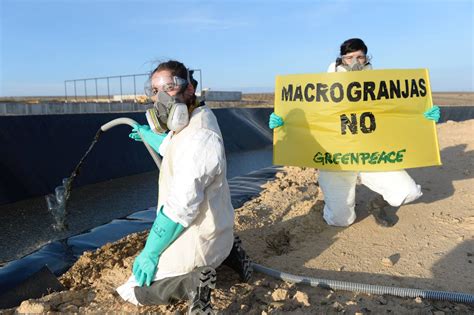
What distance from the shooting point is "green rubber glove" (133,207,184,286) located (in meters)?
2.47

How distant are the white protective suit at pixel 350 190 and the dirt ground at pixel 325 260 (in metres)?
0.16

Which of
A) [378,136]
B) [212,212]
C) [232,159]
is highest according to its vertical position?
[378,136]

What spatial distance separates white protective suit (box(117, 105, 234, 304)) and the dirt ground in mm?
361

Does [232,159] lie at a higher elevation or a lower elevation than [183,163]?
lower

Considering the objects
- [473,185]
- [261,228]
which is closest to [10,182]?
[261,228]

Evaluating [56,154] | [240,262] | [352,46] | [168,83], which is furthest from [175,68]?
[56,154]

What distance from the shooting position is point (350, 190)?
4.32 metres

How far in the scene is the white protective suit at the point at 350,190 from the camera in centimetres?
427

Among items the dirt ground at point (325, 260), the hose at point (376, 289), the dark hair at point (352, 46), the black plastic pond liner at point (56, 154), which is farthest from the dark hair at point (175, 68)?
the black plastic pond liner at point (56, 154)

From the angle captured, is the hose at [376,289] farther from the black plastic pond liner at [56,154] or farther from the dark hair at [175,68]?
the black plastic pond liner at [56,154]

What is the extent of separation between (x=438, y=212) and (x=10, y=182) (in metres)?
6.19

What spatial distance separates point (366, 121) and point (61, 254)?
349cm

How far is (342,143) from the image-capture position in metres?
4.36

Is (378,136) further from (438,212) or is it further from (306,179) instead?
(306,179)
